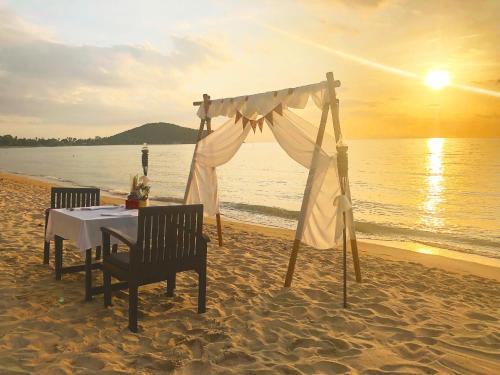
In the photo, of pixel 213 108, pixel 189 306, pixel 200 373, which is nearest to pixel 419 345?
pixel 200 373

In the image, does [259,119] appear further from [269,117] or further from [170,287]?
[170,287]

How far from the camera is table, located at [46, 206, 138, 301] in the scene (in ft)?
15.4

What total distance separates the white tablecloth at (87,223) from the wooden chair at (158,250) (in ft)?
0.77

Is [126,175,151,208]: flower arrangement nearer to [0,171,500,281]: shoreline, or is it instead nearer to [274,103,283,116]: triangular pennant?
[274,103,283,116]: triangular pennant

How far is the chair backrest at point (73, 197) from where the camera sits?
20.0 feet

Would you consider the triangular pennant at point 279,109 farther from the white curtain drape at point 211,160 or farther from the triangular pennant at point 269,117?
the white curtain drape at point 211,160

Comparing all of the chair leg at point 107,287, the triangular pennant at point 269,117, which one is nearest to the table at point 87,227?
the chair leg at point 107,287

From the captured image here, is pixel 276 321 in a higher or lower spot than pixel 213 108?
lower

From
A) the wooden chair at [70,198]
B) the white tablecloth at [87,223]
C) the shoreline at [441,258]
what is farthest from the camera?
the shoreline at [441,258]

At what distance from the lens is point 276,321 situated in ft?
14.6

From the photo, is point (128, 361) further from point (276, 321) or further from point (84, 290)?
point (84, 290)

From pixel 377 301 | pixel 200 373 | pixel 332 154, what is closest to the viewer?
pixel 200 373

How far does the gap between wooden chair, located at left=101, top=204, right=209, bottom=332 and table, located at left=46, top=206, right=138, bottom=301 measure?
24 centimetres

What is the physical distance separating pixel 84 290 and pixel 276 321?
8.51 ft
